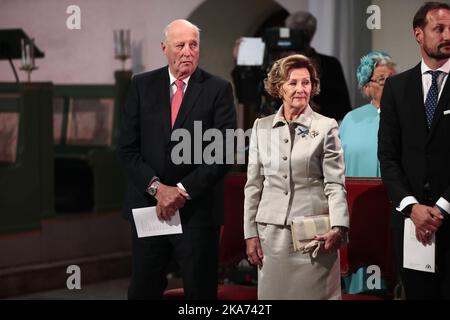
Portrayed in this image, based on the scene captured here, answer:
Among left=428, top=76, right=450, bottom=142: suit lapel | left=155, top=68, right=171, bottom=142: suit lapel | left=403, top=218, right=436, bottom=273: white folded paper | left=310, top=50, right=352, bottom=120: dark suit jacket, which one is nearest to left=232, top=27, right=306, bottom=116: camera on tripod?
left=310, top=50, right=352, bottom=120: dark suit jacket

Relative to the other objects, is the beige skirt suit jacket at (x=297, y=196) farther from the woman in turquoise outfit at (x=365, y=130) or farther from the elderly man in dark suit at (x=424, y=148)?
the woman in turquoise outfit at (x=365, y=130)

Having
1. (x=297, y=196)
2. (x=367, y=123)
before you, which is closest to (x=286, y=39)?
(x=367, y=123)

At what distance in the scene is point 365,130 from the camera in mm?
5000

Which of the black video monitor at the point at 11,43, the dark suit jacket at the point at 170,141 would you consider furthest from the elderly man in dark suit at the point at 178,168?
the black video monitor at the point at 11,43

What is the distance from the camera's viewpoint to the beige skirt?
3965 millimetres

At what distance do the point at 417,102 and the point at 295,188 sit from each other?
57 cm

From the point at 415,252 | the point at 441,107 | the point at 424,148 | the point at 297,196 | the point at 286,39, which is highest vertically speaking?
the point at 286,39

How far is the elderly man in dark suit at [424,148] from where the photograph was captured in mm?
3775

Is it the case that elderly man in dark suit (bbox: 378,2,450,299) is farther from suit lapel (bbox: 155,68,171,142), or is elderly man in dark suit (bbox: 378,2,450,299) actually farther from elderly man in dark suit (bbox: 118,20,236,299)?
suit lapel (bbox: 155,68,171,142)

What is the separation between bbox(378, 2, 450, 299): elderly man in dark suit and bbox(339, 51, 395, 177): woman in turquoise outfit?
3.22 ft

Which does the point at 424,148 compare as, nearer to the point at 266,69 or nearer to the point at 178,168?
the point at 178,168
